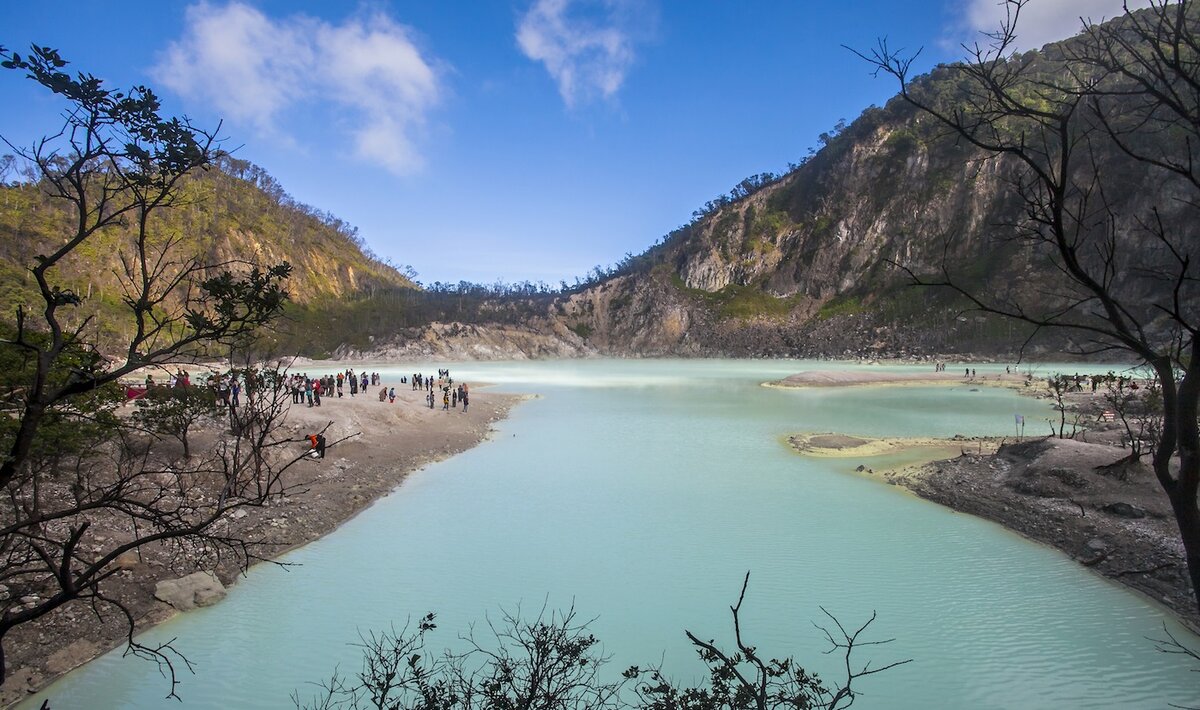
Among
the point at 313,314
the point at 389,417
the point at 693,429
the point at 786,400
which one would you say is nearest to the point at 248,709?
the point at 389,417

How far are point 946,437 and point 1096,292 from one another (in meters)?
24.8

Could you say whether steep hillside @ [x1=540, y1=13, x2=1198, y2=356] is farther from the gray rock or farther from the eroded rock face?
the eroded rock face

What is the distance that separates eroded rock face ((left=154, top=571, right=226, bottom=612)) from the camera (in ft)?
35.1

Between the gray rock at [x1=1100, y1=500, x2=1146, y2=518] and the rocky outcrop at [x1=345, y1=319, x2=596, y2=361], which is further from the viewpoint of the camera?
the rocky outcrop at [x1=345, y1=319, x2=596, y2=361]

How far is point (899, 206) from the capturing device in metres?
113

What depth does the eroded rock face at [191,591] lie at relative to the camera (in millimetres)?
10703

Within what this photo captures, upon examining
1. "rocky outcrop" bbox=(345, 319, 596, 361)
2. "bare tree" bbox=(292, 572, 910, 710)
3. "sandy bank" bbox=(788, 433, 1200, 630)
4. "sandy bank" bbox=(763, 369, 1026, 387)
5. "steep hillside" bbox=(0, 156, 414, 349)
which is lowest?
"bare tree" bbox=(292, 572, 910, 710)

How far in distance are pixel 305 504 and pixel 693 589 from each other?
10132 mm

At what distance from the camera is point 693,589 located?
11.5m

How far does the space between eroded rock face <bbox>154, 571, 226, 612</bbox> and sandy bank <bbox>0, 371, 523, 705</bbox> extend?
0.18 meters

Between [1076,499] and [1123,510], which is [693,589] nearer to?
[1123,510]

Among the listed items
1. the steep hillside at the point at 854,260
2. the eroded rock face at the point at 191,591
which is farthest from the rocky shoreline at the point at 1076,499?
the steep hillside at the point at 854,260

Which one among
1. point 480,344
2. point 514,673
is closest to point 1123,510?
point 514,673

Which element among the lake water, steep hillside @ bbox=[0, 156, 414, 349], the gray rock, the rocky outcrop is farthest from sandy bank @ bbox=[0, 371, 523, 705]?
the rocky outcrop
